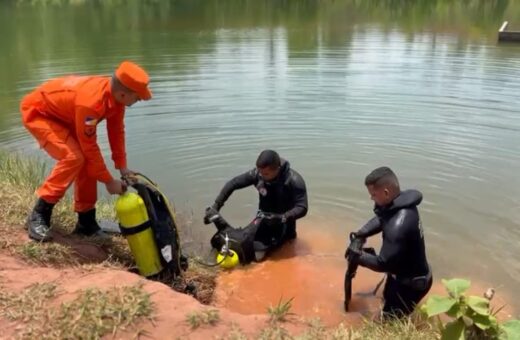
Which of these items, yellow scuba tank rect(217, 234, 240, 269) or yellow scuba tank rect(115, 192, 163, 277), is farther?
yellow scuba tank rect(217, 234, 240, 269)

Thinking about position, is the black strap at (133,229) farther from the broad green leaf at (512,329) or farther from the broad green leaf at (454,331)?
the broad green leaf at (512,329)

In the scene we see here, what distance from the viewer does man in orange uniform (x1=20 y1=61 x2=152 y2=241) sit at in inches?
164

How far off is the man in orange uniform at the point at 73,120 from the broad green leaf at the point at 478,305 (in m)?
2.68

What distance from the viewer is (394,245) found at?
13.7 feet

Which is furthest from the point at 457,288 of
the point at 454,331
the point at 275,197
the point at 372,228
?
the point at 275,197

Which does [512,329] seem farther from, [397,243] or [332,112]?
[332,112]

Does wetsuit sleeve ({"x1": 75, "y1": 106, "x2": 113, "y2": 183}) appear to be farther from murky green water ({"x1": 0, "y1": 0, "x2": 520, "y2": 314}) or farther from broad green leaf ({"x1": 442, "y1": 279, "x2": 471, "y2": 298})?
broad green leaf ({"x1": 442, "y1": 279, "x2": 471, "y2": 298})

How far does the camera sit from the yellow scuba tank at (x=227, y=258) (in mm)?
5598

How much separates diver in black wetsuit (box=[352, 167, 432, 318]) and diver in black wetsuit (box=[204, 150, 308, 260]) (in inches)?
48.3

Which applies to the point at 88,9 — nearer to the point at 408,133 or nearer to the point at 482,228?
the point at 408,133

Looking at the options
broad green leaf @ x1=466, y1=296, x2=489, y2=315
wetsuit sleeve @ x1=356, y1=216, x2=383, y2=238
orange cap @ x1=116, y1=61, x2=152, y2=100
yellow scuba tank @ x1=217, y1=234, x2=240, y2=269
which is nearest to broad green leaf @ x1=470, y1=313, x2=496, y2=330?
broad green leaf @ x1=466, y1=296, x2=489, y2=315

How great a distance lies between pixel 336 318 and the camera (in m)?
4.86

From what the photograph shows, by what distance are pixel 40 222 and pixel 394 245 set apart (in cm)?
279

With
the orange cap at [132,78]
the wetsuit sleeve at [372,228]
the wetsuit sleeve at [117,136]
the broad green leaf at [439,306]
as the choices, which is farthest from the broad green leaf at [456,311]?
the wetsuit sleeve at [117,136]
